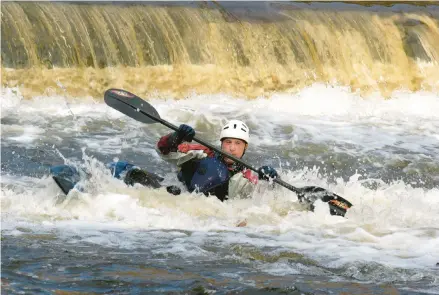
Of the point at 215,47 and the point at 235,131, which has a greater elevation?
the point at 215,47

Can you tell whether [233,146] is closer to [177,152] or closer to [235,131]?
[235,131]

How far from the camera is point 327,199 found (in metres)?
7.93

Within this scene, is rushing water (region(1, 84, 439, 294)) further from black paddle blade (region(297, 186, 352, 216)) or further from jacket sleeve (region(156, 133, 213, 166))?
jacket sleeve (region(156, 133, 213, 166))

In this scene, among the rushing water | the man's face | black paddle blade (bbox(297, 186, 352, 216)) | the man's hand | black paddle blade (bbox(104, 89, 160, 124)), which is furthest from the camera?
black paddle blade (bbox(104, 89, 160, 124))

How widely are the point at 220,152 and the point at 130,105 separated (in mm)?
1146

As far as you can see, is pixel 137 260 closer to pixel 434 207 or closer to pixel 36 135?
pixel 434 207

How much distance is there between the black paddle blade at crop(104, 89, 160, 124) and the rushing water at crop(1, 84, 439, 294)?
57cm

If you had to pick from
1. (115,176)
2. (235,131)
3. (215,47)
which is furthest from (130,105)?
(215,47)

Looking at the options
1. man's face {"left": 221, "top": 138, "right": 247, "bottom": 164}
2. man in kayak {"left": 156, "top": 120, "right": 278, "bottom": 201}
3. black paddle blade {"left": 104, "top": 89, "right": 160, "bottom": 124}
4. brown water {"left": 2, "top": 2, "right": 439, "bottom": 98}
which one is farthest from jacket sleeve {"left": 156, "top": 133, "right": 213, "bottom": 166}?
brown water {"left": 2, "top": 2, "right": 439, "bottom": 98}

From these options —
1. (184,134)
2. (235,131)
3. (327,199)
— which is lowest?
(327,199)

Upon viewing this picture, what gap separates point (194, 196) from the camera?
7.82m

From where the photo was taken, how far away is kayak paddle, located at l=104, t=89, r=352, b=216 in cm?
791

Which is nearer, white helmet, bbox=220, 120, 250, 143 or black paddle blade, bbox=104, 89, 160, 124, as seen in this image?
white helmet, bbox=220, 120, 250, 143

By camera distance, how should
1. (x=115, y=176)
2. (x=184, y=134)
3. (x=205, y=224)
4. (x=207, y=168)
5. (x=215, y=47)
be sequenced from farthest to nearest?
1. (x=215, y=47)
2. (x=115, y=176)
3. (x=207, y=168)
4. (x=184, y=134)
5. (x=205, y=224)
